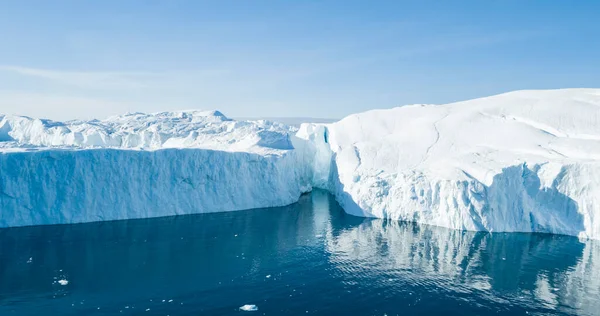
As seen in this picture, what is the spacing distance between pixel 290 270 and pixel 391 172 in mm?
14969

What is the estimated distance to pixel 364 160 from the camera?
111ft

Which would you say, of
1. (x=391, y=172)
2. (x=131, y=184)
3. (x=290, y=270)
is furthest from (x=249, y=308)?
(x=391, y=172)

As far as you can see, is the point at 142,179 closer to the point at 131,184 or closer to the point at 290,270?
the point at 131,184

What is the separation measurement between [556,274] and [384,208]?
12666mm

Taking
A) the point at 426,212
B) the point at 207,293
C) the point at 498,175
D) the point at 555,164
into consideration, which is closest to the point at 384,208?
the point at 426,212

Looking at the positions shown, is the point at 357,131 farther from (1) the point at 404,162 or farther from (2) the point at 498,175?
(2) the point at 498,175

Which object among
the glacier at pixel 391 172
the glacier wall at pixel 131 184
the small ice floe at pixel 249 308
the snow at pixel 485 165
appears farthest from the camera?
the glacier wall at pixel 131 184

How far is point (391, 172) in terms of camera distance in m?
31.0

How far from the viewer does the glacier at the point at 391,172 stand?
2591 cm

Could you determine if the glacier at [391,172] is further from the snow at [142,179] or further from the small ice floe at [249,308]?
the small ice floe at [249,308]

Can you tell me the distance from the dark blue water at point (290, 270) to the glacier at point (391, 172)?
1.66m

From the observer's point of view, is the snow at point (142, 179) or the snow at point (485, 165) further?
the snow at point (142, 179)

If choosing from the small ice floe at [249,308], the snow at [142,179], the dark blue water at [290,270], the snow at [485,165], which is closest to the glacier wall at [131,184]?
the snow at [142,179]

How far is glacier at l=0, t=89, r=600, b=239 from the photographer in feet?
85.0
